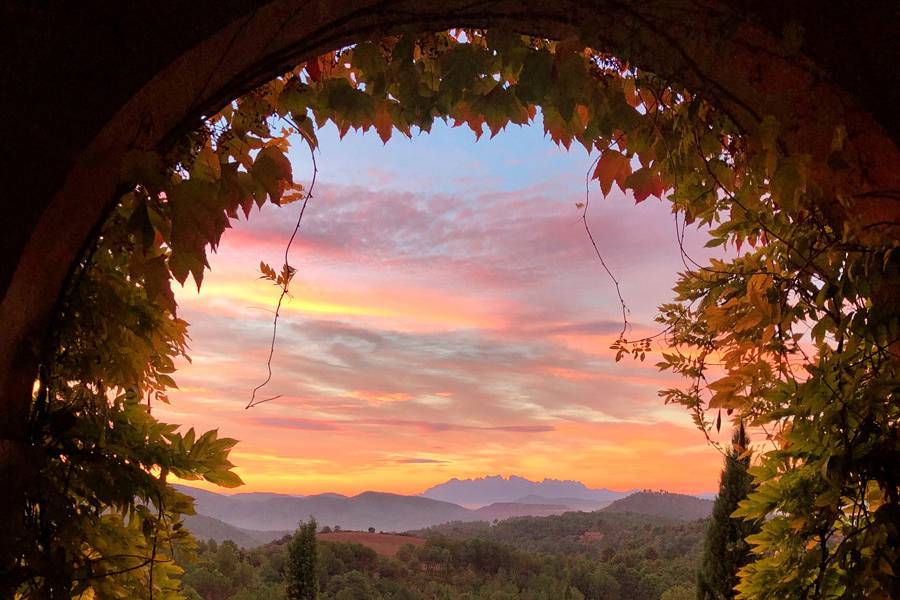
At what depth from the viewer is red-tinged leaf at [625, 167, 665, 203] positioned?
1805mm

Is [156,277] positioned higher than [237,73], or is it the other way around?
[237,73]

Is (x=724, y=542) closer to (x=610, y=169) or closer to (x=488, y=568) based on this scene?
(x=610, y=169)

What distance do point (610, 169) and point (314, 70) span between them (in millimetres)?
872

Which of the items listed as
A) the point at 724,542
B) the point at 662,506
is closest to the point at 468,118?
the point at 724,542

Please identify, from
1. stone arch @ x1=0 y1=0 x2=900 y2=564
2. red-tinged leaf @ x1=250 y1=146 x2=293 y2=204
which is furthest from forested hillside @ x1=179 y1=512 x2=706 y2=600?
red-tinged leaf @ x1=250 y1=146 x2=293 y2=204

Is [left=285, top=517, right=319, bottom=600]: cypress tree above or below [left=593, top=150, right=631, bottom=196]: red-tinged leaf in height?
below

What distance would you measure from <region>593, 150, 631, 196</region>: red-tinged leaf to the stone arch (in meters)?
0.33

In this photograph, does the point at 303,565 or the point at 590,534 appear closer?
the point at 303,565

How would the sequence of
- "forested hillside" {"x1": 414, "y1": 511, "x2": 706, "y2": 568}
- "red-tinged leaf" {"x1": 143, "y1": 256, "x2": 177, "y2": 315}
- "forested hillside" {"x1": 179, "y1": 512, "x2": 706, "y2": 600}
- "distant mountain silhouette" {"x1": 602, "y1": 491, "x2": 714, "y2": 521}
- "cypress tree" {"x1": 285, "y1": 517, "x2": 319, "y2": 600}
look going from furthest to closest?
"distant mountain silhouette" {"x1": 602, "y1": 491, "x2": 714, "y2": 521}, "forested hillside" {"x1": 414, "y1": 511, "x2": 706, "y2": 568}, "forested hillside" {"x1": 179, "y1": 512, "x2": 706, "y2": 600}, "cypress tree" {"x1": 285, "y1": 517, "x2": 319, "y2": 600}, "red-tinged leaf" {"x1": 143, "y1": 256, "x2": 177, "y2": 315}

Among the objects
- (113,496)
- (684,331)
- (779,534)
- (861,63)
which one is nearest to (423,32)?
(861,63)

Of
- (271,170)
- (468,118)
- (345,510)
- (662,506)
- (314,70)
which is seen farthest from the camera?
(345,510)

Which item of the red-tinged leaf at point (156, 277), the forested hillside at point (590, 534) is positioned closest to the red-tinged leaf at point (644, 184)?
the red-tinged leaf at point (156, 277)

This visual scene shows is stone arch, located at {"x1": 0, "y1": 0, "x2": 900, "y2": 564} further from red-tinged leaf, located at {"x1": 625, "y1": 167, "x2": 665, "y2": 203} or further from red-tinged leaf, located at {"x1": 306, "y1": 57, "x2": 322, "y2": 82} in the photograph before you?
red-tinged leaf, located at {"x1": 306, "y1": 57, "x2": 322, "y2": 82}

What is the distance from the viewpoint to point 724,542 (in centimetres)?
1134
